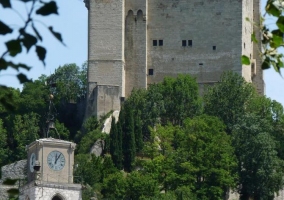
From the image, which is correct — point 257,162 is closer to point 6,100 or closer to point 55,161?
point 55,161

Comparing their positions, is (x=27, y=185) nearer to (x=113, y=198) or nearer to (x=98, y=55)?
(x=113, y=198)

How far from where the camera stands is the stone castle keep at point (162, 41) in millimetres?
66375

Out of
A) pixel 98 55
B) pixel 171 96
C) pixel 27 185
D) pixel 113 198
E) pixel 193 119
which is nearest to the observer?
pixel 27 185

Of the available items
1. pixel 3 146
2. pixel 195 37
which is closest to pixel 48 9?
pixel 3 146

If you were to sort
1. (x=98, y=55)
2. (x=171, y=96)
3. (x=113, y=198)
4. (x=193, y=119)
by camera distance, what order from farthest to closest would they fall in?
1. (x=98, y=55)
2. (x=171, y=96)
3. (x=193, y=119)
4. (x=113, y=198)

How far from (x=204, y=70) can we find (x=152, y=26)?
3.94m

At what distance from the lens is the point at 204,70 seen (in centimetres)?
6750

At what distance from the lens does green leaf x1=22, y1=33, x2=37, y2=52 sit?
5.73m

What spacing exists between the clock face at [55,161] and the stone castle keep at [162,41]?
A: 25226 millimetres

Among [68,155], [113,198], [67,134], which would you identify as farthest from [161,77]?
[68,155]

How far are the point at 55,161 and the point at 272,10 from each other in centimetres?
3401

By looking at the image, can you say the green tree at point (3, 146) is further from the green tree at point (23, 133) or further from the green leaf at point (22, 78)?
the green leaf at point (22, 78)

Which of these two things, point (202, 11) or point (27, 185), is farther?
point (202, 11)

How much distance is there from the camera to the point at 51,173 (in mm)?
39344
